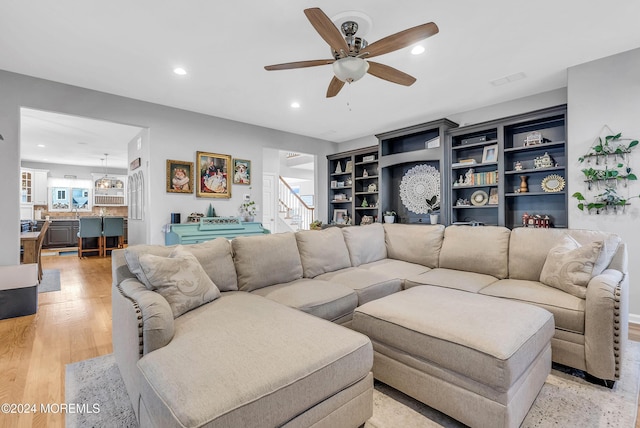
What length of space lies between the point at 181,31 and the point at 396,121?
3.76 meters

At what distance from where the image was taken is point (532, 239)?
2668 mm

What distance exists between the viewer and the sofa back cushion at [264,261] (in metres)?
2.38

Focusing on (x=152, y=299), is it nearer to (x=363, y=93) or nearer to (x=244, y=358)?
(x=244, y=358)

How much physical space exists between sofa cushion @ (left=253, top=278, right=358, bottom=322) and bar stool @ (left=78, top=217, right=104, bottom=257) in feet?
23.0

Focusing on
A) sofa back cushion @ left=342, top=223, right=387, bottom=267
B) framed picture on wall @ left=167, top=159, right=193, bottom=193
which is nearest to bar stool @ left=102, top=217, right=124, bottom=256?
framed picture on wall @ left=167, top=159, right=193, bottom=193

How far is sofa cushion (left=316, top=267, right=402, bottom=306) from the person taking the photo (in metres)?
2.50

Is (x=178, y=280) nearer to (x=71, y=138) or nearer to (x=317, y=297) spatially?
(x=317, y=297)

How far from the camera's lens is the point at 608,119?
313 cm

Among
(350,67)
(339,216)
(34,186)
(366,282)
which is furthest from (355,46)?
(34,186)

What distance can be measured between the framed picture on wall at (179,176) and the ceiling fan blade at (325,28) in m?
3.37

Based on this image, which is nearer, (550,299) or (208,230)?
(550,299)

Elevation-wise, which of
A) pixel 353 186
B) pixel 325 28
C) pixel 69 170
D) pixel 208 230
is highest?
pixel 69 170

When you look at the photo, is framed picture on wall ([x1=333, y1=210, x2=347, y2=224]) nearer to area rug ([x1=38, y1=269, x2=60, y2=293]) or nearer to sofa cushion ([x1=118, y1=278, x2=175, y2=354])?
area rug ([x1=38, y1=269, x2=60, y2=293])

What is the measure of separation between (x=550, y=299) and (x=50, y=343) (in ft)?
12.8
